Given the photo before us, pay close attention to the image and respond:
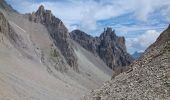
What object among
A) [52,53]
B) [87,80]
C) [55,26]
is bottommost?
[87,80]

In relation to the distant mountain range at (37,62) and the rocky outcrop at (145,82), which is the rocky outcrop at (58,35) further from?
the rocky outcrop at (145,82)

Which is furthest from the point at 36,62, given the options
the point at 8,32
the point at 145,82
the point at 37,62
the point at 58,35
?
the point at 145,82

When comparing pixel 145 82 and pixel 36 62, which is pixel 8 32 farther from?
pixel 145 82

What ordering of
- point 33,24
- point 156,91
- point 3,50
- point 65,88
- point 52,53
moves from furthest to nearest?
1. point 33,24
2. point 52,53
3. point 65,88
4. point 3,50
5. point 156,91

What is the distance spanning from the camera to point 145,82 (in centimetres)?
2903

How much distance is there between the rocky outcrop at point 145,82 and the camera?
2741 centimetres

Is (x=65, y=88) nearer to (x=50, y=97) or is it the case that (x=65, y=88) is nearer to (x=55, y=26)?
(x=50, y=97)

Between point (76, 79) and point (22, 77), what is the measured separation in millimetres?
65483

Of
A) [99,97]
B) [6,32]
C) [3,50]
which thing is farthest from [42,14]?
[99,97]

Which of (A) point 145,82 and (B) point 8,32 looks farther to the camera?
(B) point 8,32

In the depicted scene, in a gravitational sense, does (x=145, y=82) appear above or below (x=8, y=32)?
below

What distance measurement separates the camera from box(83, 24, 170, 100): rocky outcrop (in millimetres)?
27406

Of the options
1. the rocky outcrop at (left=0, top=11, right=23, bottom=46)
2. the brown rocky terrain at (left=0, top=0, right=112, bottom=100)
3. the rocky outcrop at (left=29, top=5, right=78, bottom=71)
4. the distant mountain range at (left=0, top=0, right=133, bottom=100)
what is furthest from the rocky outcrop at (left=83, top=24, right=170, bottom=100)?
the rocky outcrop at (left=29, top=5, right=78, bottom=71)

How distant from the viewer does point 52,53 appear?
574 feet
